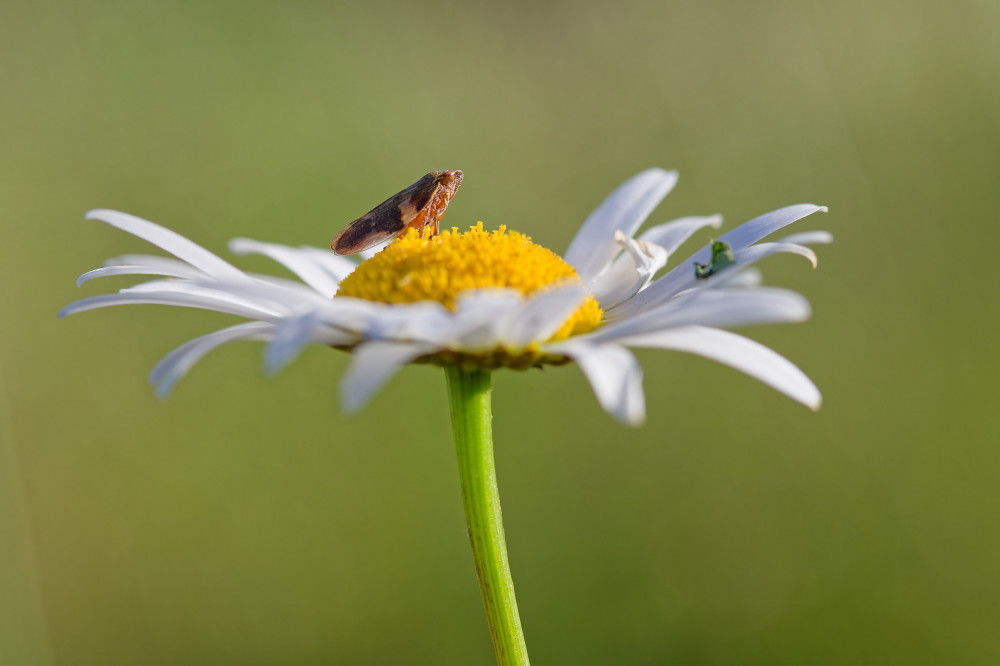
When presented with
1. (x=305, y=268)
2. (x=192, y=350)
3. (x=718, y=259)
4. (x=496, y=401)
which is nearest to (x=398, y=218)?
(x=305, y=268)

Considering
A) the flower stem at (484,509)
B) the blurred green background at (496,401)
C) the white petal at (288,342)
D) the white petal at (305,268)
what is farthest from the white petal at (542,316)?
the blurred green background at (496,401)

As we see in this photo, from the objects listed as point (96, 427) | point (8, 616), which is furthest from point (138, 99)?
point (8, 616)

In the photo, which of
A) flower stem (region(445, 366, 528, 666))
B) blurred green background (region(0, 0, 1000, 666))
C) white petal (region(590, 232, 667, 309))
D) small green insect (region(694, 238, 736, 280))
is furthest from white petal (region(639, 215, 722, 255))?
blurred green background (region(0, 0, 1000, 666))

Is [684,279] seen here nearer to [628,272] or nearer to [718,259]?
[718,259]

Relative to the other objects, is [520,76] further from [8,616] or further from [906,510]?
[8,616]

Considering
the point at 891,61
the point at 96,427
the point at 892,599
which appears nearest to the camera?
the point at 892,599
